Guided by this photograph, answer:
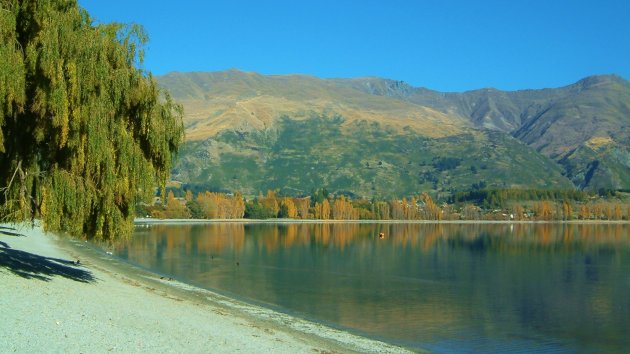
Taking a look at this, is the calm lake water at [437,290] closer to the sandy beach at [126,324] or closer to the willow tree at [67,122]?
the sandy beach at [126,324]

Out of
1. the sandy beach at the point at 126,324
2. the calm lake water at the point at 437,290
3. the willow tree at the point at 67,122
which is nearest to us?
the sandy beach at the point at 126,324

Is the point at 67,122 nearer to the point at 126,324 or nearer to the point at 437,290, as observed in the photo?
the point at 126,324

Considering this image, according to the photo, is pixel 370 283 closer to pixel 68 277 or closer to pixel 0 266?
pixel 68 277

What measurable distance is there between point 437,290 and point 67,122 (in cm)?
3811

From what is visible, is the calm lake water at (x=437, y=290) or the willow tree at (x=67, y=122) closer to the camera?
the willow tree at (x=67, y=122)

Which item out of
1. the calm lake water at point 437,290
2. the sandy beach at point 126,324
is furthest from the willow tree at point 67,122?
the calm lake water at point 437,290

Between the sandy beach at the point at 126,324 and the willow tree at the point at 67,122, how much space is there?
285 centimetres

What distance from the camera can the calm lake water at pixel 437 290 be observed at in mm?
37344

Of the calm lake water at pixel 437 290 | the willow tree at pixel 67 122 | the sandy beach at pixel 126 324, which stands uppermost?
the willow tree at pixel 67 122

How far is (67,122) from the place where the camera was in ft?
80.5

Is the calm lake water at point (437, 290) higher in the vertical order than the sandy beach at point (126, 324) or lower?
lower

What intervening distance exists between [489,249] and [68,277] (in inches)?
3593

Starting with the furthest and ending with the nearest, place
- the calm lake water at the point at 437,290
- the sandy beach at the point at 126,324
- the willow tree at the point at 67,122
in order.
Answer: the calm lake water at the point at 437,290 → the willow tree at the point at 67,122 → the sandy beach at the point at 126,324

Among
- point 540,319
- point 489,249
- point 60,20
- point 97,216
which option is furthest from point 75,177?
point 489,249
